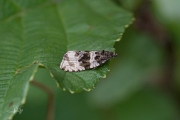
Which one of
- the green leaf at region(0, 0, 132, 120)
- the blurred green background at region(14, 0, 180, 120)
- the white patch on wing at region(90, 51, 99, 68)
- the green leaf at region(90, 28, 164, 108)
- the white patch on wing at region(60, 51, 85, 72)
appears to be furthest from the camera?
the green leaf at region(90, 28, 164, 108)

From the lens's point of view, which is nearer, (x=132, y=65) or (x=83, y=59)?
(x=83, y=59)

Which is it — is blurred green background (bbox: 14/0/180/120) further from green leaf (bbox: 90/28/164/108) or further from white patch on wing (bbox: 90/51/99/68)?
white patch on wing (bbox: 90/51/99/68)

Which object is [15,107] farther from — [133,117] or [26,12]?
[133,117]

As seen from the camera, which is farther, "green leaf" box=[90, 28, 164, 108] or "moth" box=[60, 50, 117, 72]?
"green leaf" box=[90, 28, 164, 108]

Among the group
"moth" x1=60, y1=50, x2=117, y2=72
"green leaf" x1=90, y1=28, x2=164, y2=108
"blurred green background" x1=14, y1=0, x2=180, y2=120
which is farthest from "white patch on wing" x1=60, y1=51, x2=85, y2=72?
"green leaf" x1=90, y1=28, x2=164, y2=108

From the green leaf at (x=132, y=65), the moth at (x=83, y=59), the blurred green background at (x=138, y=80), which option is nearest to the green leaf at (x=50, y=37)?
the moth at (x=83, y=59)

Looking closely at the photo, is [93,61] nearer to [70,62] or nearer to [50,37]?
[70,62]

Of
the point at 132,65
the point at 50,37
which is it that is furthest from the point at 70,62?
the point at 132,65
